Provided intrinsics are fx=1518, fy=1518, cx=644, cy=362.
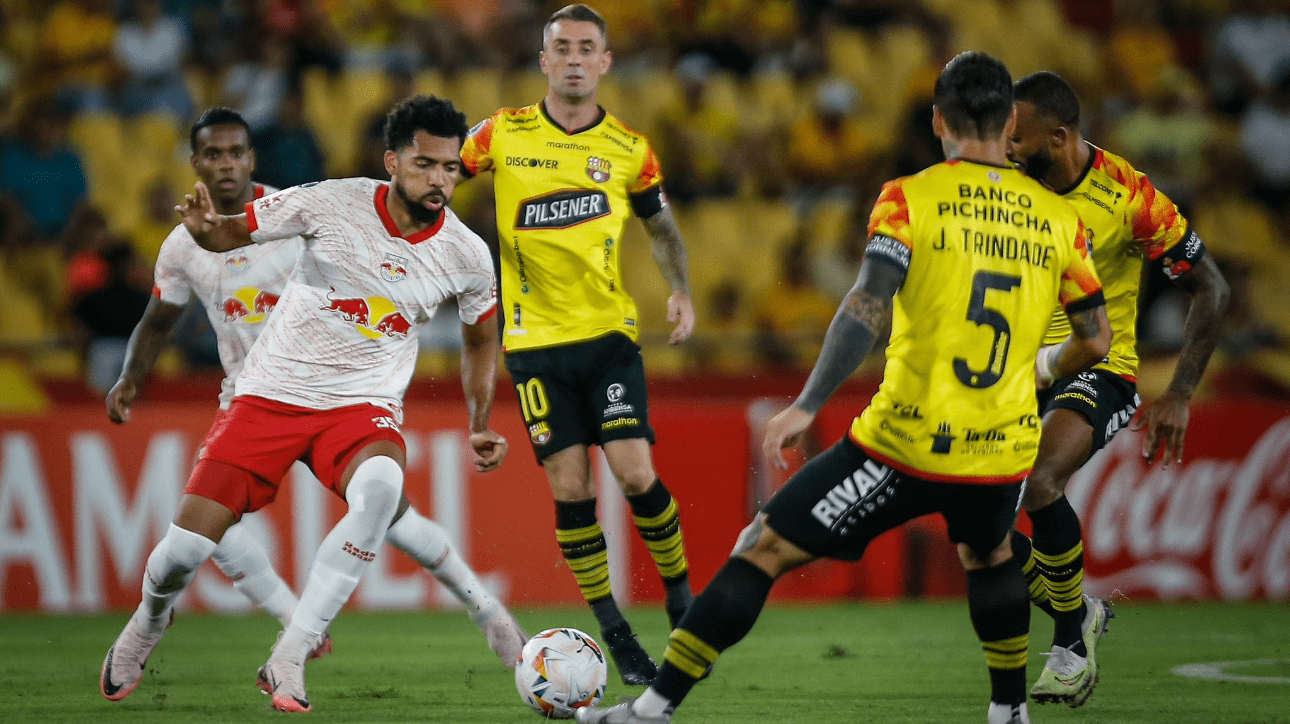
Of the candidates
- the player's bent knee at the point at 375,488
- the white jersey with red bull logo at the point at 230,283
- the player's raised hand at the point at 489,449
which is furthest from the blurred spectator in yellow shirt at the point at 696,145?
the player's bent knee at the point at 375,488

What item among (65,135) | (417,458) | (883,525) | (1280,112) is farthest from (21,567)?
(1280,112)

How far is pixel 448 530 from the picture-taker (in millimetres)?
11070

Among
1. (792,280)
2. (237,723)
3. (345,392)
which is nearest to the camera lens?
(237,723)

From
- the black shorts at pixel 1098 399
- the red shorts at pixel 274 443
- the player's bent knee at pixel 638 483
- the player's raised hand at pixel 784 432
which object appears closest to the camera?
the player's raised hand at pixel 784 432

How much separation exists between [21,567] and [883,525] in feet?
25.8

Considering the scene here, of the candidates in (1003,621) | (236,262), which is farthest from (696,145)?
(1003,621)

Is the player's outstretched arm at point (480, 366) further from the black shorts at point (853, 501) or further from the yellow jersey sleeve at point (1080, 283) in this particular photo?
the yellow jersey sleeve at point (1080, 283)

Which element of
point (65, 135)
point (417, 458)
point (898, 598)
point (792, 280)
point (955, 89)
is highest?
point (955, 89)

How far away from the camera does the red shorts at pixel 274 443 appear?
6414mm

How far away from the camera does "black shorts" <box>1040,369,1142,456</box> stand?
682cm

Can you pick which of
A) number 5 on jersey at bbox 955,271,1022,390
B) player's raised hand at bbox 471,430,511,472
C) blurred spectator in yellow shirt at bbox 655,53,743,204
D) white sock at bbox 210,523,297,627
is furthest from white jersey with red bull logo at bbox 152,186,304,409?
blurred spectator in yellow shirt at bbox 655,53,743,204

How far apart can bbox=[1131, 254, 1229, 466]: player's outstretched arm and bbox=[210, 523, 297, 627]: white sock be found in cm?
402

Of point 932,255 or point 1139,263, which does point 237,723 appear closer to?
point 932,255

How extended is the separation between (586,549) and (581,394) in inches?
28.8
